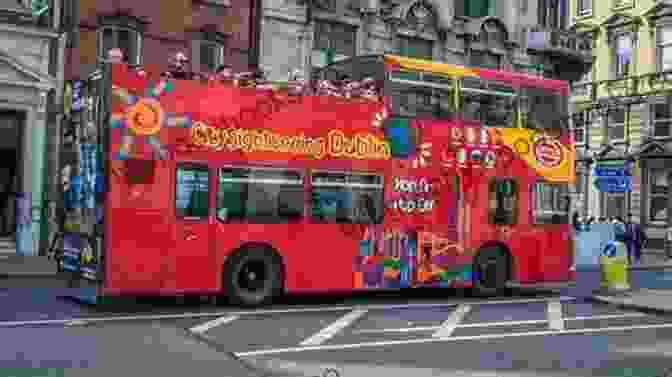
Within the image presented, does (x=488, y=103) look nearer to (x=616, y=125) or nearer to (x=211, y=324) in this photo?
(x=211, y=324)

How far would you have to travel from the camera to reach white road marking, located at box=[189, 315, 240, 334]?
35.4ft

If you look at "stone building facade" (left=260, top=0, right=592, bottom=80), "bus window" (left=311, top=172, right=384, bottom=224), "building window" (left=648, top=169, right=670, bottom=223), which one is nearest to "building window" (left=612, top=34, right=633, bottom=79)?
"building window" (left=648, top=169, right=670, bottom=223)

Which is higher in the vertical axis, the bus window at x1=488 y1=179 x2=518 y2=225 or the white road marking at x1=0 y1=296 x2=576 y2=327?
Result: the bus window at x1=488 y1=179 x2=518 y2=225

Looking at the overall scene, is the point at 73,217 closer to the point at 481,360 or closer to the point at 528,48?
the point at 481,360

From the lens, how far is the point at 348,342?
10141 mm

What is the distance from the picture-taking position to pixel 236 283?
13.5 meters

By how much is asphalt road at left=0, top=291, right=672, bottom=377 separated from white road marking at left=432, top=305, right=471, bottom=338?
2 cm

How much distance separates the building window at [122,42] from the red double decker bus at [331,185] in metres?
9.24

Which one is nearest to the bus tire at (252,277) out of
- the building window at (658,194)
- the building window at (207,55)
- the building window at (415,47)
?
the building window at (207,55)

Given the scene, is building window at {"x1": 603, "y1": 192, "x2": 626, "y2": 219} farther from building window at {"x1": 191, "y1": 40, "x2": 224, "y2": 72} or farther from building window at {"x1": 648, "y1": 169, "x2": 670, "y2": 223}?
building window at {"x1": 191, "y1": 40, "x2": 224, "y2": 72}

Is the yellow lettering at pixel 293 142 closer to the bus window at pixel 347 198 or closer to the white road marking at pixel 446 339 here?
the bus window at pixel 347 198

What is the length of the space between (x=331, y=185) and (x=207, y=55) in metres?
12.5

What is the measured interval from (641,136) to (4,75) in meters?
33.4

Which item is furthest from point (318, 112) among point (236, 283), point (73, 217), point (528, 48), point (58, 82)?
point (528, 48)
